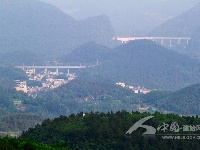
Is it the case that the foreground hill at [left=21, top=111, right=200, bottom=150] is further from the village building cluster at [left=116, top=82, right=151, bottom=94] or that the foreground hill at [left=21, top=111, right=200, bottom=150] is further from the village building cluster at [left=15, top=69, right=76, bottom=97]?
the village building cluster at [left=116, top=82, right=151, bottom=94]

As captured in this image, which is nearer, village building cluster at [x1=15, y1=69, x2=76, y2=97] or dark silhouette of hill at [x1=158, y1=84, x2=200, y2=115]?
dark silhouette of hill at [x1=158, y1=84, x2=200, y2=115]

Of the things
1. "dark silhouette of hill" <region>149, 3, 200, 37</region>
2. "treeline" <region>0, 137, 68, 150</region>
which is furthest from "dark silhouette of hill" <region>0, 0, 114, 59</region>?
"treeline" <region>0, 137, 68, 150</region>

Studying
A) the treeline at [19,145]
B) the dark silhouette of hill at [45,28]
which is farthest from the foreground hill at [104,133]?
the dark silhouette of hill at [45,28]

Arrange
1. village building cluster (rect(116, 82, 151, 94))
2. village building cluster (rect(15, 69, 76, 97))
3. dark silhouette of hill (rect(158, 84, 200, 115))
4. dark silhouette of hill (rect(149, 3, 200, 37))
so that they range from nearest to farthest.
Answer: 1. dark silhouette of hill (rect(158, 84, 200, 115))
2. village building cluster (rect(15, 69, 76, 97))
3. village building cluster (rect(116, 82, 151, 94))
4. dark silhouette of hill (rect(149, 3, 200, 37))

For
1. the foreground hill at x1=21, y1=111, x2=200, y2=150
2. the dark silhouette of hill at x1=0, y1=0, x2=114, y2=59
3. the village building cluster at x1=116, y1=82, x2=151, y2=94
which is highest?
the dark silhouette of hill at x1=0, y1=0, x2=114, y2=59

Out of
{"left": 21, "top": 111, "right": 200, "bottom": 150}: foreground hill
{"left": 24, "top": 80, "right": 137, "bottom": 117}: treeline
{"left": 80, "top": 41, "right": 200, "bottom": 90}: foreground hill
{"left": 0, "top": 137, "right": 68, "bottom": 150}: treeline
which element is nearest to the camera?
{"left": 0, "top": 137, "right": 68, "bottom": 150}: treeline

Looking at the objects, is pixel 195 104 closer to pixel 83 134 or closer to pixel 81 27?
pixel 83 134

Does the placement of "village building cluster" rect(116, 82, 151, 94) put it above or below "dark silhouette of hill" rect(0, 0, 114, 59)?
below
